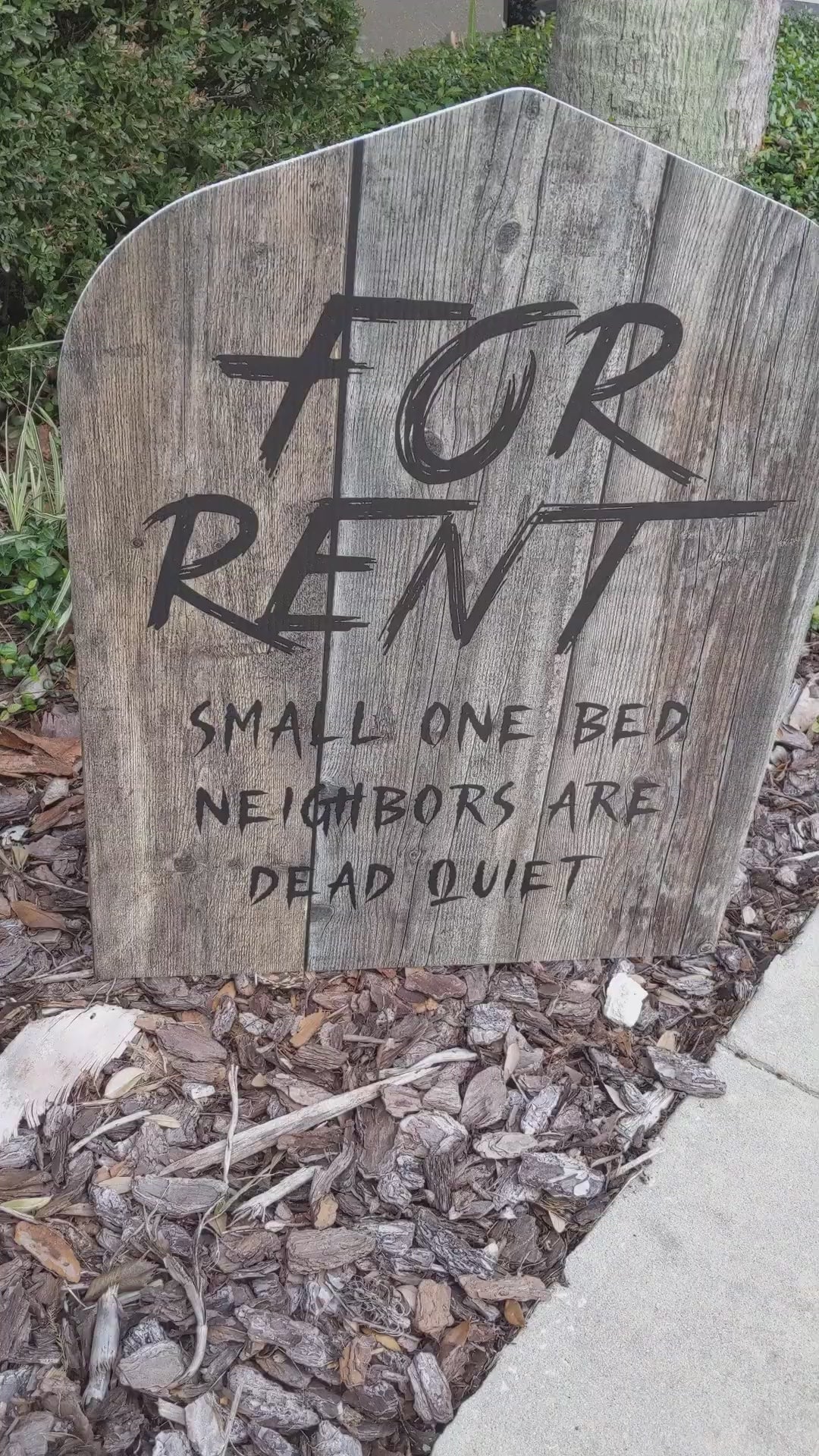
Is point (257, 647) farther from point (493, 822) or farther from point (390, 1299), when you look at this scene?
point (390, 1299)

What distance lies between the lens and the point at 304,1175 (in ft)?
5.61

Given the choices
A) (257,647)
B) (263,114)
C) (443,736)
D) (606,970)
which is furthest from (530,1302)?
(263,114)

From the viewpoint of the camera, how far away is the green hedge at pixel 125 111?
104 inches

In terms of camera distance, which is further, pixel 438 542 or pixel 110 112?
pixel 110 112

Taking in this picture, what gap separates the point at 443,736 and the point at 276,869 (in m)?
0.36

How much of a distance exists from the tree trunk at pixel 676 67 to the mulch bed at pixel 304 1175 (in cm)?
190

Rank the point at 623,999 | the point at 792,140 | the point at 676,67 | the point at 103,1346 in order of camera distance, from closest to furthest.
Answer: the point at 103,1346, the point at 623,999, the point at 676,67, the point at 792,140

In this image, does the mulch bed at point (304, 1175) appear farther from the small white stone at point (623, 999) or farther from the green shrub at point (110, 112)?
the green shrub at point (110, 112)

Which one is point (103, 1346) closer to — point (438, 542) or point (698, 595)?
point (438, 542)

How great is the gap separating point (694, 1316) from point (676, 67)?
2.63m

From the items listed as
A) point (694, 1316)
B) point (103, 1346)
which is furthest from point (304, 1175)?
point (694, 1316)

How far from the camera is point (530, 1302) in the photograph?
1572mm

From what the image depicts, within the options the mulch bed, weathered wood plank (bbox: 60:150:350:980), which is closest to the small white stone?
the mulch bed

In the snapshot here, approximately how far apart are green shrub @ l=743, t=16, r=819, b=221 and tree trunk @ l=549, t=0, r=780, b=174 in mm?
Answer: 931
